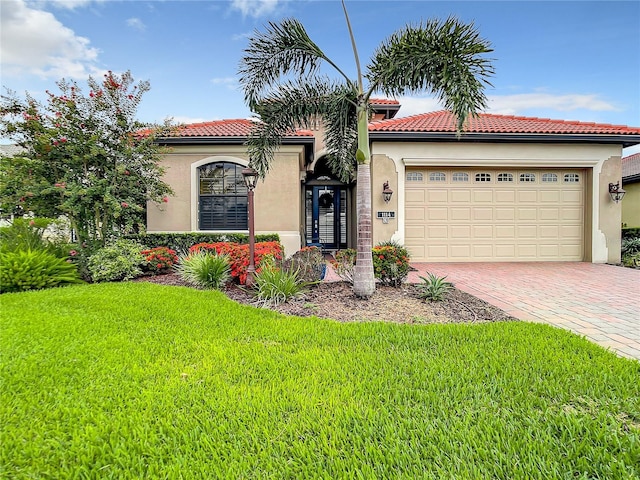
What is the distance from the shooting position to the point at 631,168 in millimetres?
17859

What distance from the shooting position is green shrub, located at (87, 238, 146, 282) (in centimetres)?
786

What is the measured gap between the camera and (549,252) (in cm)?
1152

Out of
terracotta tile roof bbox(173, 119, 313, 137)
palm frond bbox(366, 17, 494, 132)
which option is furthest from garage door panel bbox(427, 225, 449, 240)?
palm frond bbox(366, 17, 494, 132)

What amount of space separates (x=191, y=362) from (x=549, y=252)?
12.6m

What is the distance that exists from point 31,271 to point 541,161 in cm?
1475

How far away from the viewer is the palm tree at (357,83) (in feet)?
17.2

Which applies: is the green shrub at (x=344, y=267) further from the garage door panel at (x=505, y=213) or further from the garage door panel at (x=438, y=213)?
the garage door panel at (x=505, y=213)

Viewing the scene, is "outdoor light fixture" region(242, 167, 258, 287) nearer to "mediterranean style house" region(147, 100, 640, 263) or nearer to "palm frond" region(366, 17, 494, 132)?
"palm frond" region(366, 17, 494, 132)

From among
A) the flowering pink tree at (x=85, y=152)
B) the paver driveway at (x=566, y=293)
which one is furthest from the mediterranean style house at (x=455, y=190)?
the flowering pink tree at (x=85, y=152)

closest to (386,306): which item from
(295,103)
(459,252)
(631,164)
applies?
(295,103)

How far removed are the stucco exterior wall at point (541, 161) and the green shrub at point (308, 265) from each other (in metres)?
3.99

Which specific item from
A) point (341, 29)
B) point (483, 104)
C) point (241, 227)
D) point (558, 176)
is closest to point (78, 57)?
point (241, 227)

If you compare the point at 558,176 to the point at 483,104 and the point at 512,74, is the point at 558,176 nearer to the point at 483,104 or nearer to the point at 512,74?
the point at 512,74

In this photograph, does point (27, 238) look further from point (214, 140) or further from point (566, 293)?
point (566, 293)
